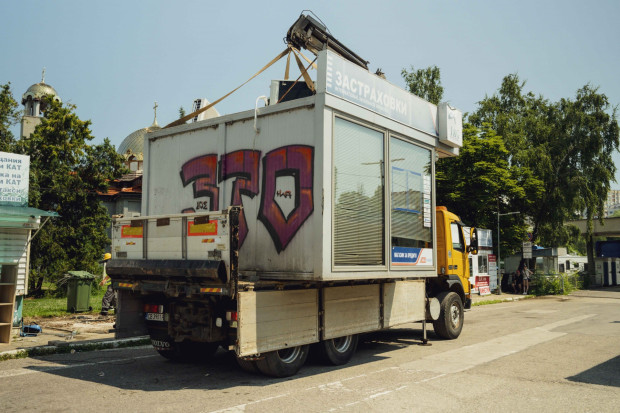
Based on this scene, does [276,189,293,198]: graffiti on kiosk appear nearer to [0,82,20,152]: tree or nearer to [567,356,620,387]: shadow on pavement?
[567,356,620,387]: shadow on pavement

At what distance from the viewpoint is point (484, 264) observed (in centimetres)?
3138

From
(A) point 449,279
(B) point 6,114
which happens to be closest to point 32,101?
(B) point 6,114

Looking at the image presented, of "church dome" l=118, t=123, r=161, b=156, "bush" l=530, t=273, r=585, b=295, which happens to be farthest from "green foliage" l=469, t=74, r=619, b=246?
"church dome" l=118, t=123, r=161, b=156

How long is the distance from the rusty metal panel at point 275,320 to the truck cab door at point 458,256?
5.01 meters

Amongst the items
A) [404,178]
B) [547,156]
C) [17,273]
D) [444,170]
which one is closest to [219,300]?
[404,178]

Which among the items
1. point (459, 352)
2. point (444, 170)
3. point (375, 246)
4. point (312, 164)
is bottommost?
point (459, 352)

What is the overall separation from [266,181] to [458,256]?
19.5 feet

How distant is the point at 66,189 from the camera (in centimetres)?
2533

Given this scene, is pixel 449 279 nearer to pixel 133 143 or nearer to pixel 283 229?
pixel 283 229

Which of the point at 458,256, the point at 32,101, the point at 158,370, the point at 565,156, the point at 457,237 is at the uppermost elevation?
the point at 32,101

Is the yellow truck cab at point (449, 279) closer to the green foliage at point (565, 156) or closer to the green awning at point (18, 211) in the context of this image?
the green awning at point (18, 211)

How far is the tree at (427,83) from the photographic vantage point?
4169cm

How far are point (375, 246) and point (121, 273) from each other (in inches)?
152

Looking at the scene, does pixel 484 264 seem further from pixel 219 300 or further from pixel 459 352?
pixel 219 300
